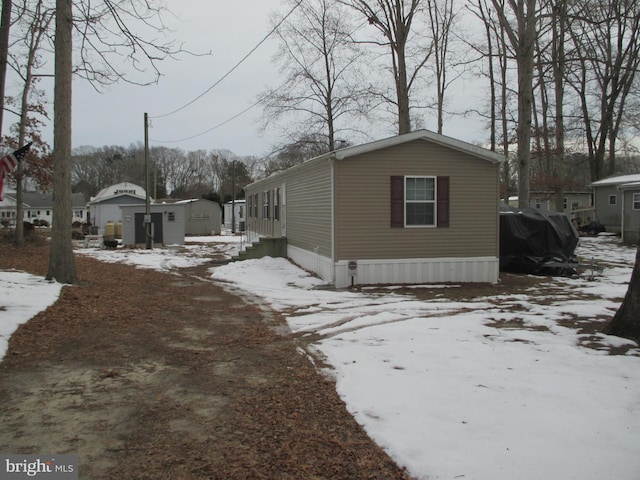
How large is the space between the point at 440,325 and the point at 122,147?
281 ft

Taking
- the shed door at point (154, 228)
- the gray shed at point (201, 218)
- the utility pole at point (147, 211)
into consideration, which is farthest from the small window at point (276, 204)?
the gray shed at point (201, 218)

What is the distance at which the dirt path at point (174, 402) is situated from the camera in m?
3.27

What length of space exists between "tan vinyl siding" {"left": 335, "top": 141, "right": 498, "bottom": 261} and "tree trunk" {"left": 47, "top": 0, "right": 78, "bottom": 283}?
17.9ft

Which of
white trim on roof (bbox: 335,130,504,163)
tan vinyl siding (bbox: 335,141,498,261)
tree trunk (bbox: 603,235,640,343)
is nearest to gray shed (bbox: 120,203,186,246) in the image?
tan vinyl siding (bbox: 335,141,498,261)

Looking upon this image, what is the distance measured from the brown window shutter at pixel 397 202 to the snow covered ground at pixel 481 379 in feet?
7.31

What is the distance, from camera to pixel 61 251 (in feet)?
33.0

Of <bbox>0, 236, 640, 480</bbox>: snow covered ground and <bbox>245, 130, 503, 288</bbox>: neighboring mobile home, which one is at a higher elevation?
<bbox>245, 130, 503, 288</bbox>: neighboring mobile home

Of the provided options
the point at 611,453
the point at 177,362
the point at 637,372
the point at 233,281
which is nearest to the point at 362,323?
the point at 177,362

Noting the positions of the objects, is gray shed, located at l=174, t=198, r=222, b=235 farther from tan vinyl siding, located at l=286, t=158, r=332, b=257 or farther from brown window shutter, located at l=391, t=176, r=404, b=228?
brown window shutter, located at l=391, t=176, r=404, b=228

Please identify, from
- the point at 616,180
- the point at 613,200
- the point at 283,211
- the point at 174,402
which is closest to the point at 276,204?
the point at 283,211

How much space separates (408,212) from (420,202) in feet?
1.22

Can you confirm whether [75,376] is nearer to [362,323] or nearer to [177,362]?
[177,362]

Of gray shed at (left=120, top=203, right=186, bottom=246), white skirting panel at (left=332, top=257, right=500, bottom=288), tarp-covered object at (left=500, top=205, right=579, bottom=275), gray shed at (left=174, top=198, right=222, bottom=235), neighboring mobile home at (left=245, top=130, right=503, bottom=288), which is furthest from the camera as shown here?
gray shed at (left=174, top=198, right=222, bottom=235)

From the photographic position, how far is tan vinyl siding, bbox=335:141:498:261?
11.5 meters
